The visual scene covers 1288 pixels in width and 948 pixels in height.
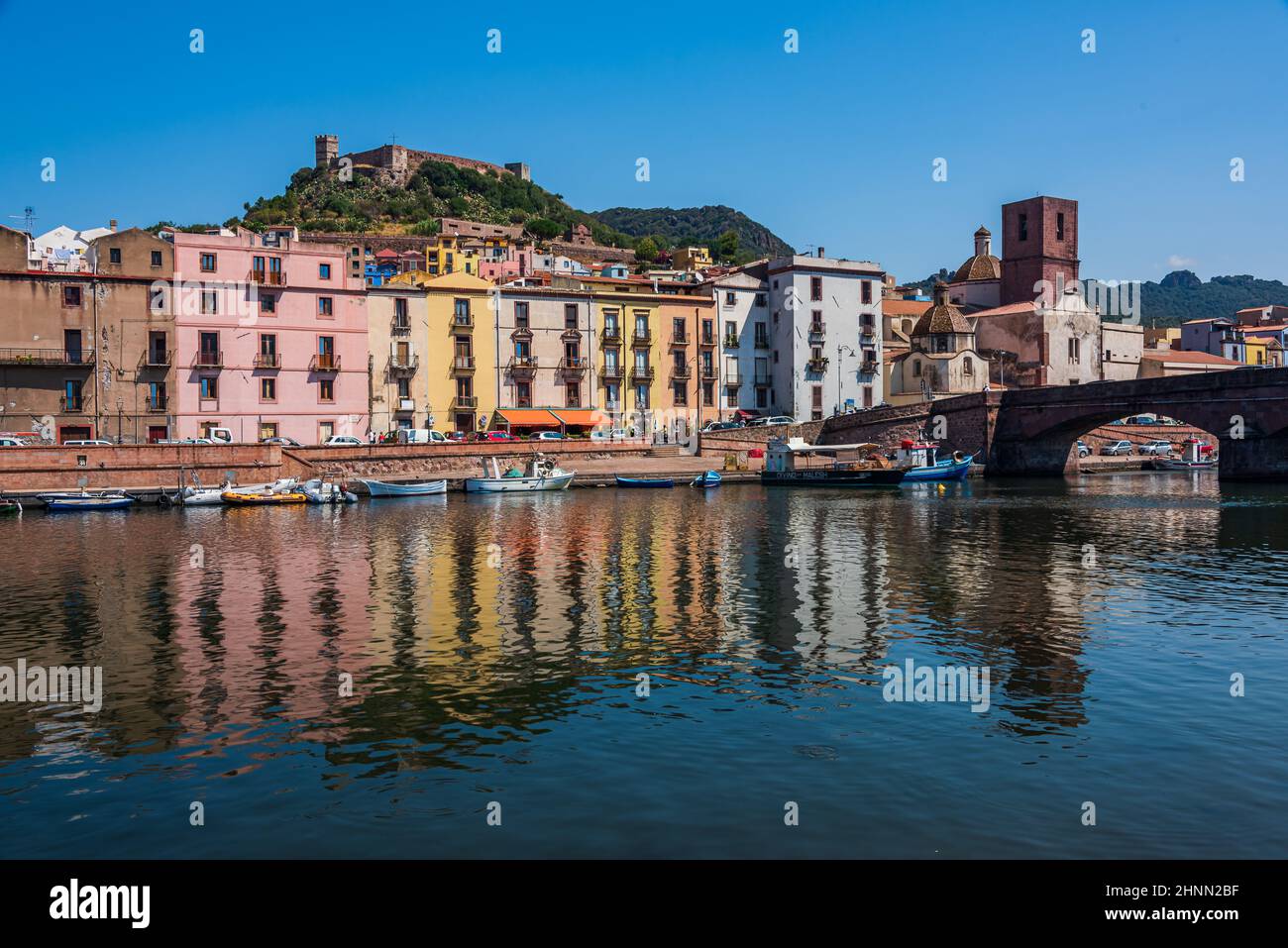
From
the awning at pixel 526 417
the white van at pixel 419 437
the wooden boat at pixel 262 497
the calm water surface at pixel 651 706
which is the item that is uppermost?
the awning at pixel 526 417

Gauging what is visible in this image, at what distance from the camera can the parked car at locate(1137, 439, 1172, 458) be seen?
101m

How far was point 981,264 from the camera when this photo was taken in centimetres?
11575

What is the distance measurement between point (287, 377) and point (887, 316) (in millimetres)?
61032

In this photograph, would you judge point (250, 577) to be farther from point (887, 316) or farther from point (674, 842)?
point (887, 316)

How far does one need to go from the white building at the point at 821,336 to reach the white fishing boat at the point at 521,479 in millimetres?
26325

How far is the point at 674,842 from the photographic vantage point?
448 inches

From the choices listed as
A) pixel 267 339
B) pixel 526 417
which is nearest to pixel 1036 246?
pixel 526 417

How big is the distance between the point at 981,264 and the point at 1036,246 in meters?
7.55

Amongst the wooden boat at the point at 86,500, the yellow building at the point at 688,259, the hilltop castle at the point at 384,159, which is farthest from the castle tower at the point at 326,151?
the wooden boat at the point at 86,500

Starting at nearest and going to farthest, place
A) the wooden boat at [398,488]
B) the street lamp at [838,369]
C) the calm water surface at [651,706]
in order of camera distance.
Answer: the calm water surface at [651,706] → the wooden boat at [398,488] → the street lamp at [838,369]

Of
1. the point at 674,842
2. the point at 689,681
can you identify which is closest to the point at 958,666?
the point at 689,681

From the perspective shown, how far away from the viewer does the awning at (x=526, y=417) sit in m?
78.6

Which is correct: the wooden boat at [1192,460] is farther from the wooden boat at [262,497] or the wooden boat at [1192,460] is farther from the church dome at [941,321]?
the wooden boat at [262,497]
